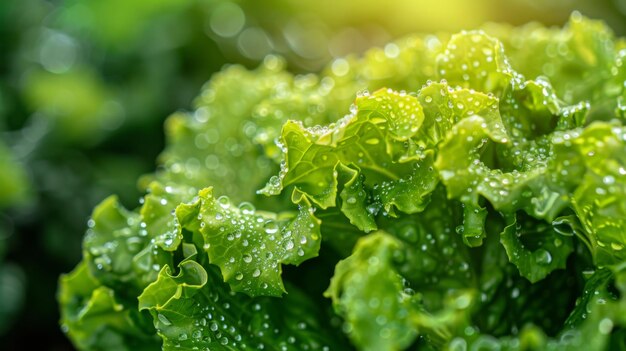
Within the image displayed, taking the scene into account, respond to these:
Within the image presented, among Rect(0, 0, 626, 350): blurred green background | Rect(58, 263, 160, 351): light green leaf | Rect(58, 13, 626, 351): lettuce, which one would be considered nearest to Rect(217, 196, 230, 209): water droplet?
Rect(58, 13, 626, 351): lettuce

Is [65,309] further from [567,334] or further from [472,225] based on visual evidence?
[567,334]

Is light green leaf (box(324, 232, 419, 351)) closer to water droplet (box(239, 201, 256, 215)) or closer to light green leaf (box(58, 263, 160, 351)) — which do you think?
water droplet (box(239, 201, 256, 215))

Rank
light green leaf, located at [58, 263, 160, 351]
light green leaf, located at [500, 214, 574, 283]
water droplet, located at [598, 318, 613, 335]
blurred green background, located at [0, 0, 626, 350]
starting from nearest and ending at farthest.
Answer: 1. water droplet, located at [598, 318, 613, 335]
2. light green leaf, located at [500, 214, 574, 283]
3. light green leaf, located at [58, 263, 160, 351]
4. blurred green background, located at [0, 0, 626, 350]

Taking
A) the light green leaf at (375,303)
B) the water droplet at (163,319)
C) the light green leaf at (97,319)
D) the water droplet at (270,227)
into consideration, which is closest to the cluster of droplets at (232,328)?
the water droplet at (163,319)

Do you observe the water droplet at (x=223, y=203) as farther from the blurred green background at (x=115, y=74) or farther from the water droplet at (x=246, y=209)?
the blurred green background at (x=115, y=74)

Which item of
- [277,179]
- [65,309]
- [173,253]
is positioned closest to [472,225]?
[277,179]
